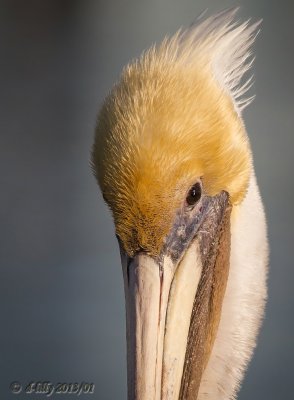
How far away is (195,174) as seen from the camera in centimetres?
136

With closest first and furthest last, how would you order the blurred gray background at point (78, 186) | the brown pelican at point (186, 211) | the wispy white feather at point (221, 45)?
the brown pelican at point (186, 211) < the wispy white feather at point (221, 45) < the blurred gray background at point (78, 186)

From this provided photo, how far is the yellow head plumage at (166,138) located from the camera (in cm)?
130

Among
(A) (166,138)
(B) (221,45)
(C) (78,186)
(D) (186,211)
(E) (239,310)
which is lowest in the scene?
(E) (239,310)

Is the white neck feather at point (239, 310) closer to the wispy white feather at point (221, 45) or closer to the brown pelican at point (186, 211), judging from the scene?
the brown pelican at point (186, 211)

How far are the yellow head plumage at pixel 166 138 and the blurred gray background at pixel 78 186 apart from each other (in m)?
2.21

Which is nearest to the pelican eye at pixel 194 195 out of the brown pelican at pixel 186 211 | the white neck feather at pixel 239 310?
the brown pelican at pixel 186 211

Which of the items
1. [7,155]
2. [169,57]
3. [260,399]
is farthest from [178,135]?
[7,155]

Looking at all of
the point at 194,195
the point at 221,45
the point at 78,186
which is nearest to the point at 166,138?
the point at 194,195

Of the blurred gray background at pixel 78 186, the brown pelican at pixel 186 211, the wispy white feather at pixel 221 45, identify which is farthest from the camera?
the blurred gray background at pixel 78 186

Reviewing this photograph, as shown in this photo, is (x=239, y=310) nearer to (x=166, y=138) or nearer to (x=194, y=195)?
(x=194, y=195)

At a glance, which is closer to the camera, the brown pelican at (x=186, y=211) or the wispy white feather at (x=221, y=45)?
the brown pelican at (x=186, y=211)

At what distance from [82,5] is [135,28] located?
0.46m

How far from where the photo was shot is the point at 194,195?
1390 millimetres

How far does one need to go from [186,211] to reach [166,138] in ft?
0.48
